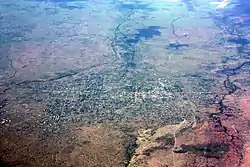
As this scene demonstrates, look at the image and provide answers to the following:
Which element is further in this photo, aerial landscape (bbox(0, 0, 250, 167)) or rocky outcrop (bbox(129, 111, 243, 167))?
aerial landscape (bbox(0, 0, 250, 167))

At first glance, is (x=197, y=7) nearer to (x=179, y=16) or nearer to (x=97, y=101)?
(x=179, y=16)

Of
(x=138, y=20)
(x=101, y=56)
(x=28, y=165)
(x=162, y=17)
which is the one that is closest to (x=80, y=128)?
(x=28, y=165)

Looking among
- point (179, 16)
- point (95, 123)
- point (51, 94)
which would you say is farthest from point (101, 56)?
point (179, 16)

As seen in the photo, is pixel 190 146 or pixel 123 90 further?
pixel 123 90

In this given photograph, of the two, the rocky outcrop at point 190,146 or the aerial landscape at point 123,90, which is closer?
the rocky outcrop at point 190,146

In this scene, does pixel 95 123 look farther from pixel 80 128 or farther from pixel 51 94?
pixel 51 94

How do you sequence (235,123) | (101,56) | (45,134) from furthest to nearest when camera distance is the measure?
1. (101,56)
2. (235,123)
3. (45,134)

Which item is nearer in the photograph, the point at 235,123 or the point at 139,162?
the point at 139,162

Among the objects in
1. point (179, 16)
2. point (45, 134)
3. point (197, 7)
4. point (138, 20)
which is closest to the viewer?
point (45, 134)
